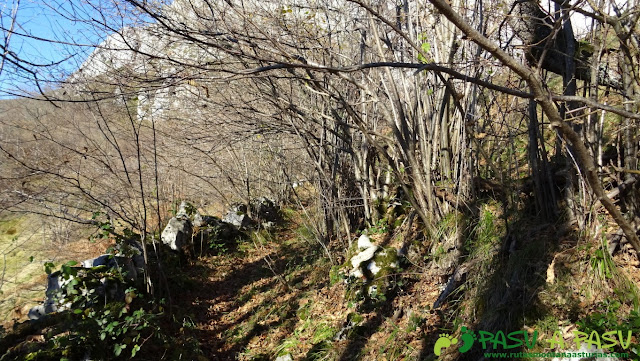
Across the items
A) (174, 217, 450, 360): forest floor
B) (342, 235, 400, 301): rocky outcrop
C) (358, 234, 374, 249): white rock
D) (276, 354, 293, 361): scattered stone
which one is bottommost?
(276, 354, 293, 361): scattered stone

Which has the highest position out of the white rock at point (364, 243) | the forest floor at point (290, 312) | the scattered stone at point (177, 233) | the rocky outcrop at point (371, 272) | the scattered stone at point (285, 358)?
the scattered stone at point (177, 233)

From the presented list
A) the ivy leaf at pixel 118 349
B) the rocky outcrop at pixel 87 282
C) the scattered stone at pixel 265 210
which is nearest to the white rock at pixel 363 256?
the ivy leaf at pixel 118 349

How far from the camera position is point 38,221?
9180 mm

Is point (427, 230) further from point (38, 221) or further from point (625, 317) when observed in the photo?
point (38, 221)

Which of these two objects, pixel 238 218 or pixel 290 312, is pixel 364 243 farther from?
pixel 238 218

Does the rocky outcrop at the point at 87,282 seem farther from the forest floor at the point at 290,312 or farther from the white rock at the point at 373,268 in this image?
the white rock at the point at 373,268

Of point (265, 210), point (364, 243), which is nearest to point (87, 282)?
point (364, 243)

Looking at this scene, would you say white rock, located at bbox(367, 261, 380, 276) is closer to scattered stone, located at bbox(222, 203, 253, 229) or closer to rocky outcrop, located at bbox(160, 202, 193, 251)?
rocky outcrop, located at bbox(160, 202, 193, 251)

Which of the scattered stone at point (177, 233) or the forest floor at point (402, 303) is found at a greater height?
the scattered stone at point (177, 233)

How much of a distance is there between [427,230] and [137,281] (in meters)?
3.92

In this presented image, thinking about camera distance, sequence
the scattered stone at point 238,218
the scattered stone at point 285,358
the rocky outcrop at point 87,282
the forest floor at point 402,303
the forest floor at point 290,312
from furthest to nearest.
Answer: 1. the scattered stone at point 238,218
2. the rocky outcrop at point 87,282
3. the scattered stone at point 285,358
4. the forest floor at point 290,312
5. the forest floor at point 402,303

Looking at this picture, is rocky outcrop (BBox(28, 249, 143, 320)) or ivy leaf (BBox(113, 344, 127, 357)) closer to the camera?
ivy leaf (BBox(113, 344, 127, 357))

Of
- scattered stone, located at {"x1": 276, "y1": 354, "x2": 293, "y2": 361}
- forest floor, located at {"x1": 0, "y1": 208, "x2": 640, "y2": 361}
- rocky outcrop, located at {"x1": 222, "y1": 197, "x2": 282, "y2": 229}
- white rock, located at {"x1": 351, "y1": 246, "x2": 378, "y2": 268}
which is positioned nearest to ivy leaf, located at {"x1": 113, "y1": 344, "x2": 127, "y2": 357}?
forest floor, located at {"x1": 0, "y1": 208, "x2": 640, "y2": 361}

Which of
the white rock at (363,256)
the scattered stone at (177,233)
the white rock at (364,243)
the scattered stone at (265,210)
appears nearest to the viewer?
the white rock at (363,256)
